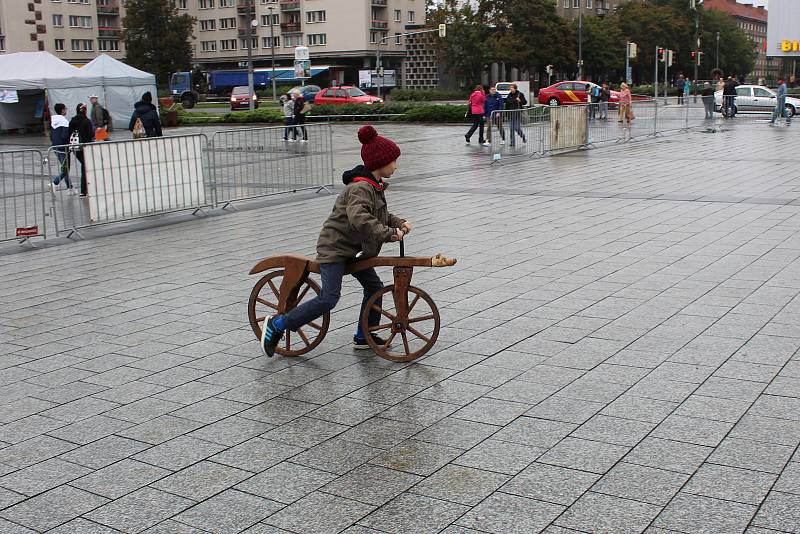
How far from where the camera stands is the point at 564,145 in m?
23.5

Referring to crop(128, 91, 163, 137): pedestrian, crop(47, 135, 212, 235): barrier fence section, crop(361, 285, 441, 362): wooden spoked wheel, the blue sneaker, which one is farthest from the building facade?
the blue sneaker

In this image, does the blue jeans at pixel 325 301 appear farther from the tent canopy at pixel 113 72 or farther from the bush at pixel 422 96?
the bush at pixel 422 96

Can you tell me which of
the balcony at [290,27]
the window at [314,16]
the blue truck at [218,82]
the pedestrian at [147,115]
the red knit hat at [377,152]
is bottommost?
the red knit hat at [377,152]

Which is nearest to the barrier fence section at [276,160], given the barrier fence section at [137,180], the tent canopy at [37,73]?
the barrier fence section at [137,180]

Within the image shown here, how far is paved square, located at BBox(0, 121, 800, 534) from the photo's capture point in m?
4.16

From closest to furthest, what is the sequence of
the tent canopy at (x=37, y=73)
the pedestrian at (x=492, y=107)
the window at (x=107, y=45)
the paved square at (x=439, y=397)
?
the paved square at (x=439, y=397) < the pedestrian at (x=492, y=107) < the tent canopy at (x=37, y=73) < the window at (x=107, y=45)

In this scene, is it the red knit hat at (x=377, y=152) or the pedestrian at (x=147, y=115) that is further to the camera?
the pedestrian at (x=147, y=115)

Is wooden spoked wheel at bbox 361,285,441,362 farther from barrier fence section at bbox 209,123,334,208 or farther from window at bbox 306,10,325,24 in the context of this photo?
window at bbox 306,10,325,24

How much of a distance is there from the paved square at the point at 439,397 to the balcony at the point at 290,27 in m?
90.8

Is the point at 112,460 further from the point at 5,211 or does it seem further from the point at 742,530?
the point at 5,211

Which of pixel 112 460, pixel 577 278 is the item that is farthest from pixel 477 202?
pixel 112 460

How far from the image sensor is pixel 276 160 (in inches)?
677

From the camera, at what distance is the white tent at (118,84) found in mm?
36406

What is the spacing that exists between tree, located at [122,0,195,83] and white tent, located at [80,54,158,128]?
45474mm
